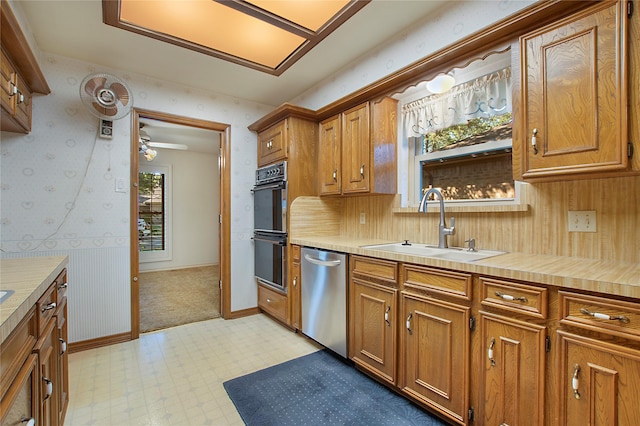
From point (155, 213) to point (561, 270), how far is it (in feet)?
21.0

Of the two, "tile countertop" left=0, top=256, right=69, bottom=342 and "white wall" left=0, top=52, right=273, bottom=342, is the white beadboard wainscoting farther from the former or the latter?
"tile countertop" left=0, top=256, right=69, bottom=342

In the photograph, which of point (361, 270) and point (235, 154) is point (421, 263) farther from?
point (235, 154)

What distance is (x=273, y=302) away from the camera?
10.3 feet

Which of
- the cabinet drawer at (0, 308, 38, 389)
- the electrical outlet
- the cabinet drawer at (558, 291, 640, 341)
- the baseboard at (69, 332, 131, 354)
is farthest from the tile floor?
the electrical outlet

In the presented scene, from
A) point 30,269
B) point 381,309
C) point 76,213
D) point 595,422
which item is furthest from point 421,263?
point 76,213

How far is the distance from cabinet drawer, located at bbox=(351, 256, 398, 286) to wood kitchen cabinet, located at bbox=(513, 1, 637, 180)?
33.4 inches

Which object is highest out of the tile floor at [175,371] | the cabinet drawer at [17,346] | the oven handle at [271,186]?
the oven handle at [271,186]

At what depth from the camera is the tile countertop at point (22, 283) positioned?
0.78 meters

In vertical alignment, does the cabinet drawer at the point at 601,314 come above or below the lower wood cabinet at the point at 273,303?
above

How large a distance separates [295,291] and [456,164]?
5.81 ft

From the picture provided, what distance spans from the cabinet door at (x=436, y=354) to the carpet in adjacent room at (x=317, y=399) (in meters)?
0.14

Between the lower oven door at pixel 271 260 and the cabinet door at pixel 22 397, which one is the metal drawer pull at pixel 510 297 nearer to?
the cabinet door at pixel 22 397

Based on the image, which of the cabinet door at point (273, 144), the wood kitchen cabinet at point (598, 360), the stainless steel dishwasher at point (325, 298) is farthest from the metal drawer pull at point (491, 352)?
the cabinet door at point (273, 144)

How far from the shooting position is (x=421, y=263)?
165cm
